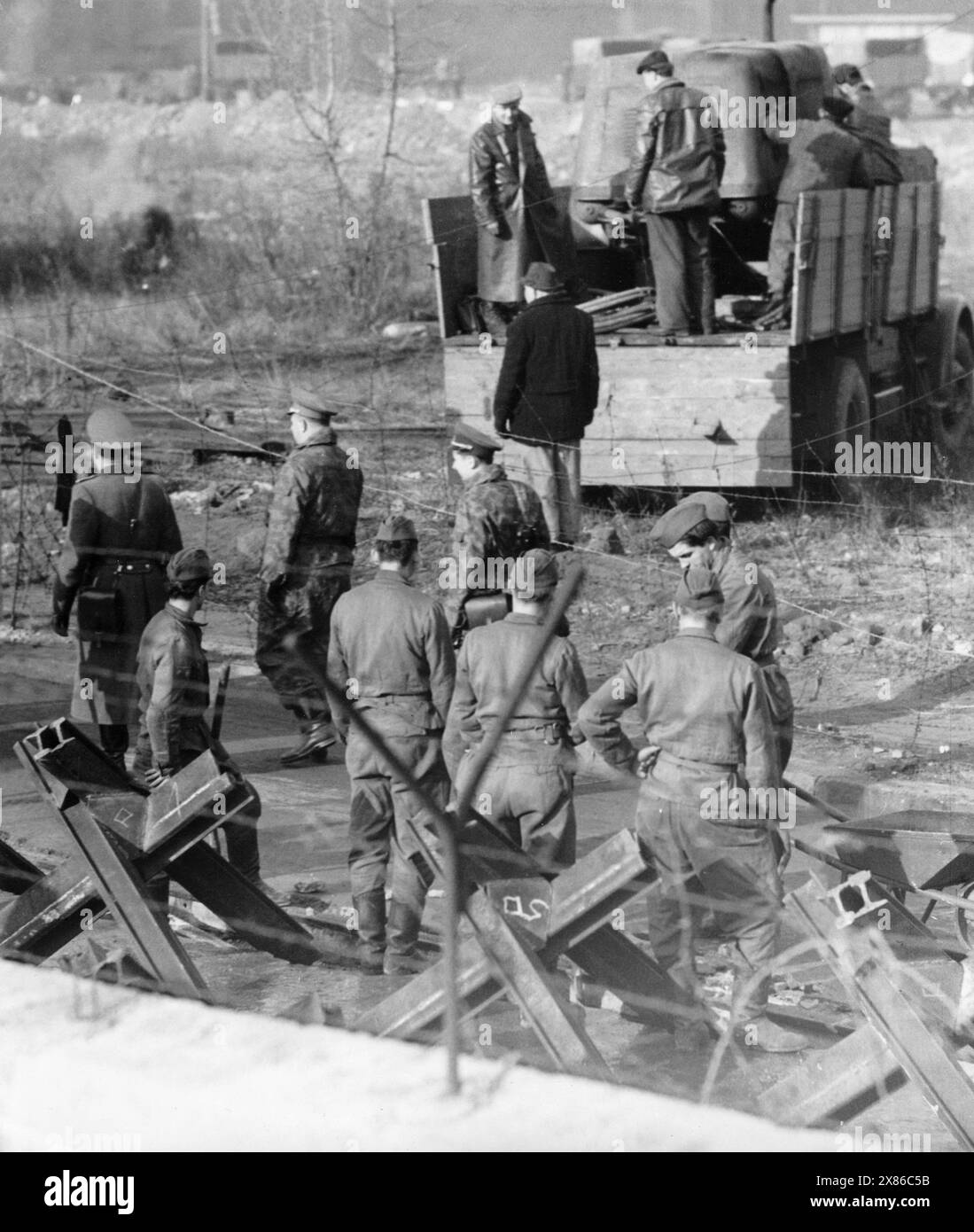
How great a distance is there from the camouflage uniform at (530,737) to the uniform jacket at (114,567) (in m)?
2.21

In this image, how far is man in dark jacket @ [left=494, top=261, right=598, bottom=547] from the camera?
9875 millimetres

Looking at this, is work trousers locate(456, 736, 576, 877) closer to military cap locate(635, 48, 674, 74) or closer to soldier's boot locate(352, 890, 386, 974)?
soldier's boot locate(352, 890, 386, 974)

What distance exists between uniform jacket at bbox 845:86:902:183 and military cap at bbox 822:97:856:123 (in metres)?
0.41

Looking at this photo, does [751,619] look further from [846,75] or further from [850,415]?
[846,75]

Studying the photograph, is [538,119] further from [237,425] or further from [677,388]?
[677,388]

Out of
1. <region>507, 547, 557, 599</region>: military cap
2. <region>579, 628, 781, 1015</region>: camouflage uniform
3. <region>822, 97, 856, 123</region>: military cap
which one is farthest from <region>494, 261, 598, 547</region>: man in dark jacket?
<region>579, 628, 781, 1015</region>: camouflage uniform

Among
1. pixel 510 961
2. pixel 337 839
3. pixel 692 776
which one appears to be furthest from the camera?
pixel 337 839

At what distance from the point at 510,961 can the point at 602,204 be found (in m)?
9.95

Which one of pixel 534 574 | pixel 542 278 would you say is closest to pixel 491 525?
pixel 542 278

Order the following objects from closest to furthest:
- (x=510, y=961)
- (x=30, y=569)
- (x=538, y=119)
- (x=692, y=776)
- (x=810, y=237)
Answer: (x=510, y=961), (x=692, y=776), (x=810, y=237), (x=30, y=569), (x=538, y=119)

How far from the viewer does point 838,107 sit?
1208cm

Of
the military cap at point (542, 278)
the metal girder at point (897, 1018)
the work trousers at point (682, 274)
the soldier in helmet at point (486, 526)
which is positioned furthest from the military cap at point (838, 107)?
the metal girder at point (897, 1018)
